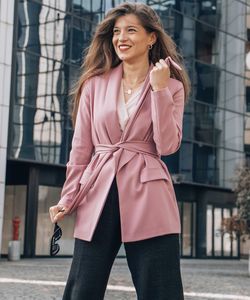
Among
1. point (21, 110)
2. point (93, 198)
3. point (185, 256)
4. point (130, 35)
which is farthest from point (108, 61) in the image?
point (185, 256)

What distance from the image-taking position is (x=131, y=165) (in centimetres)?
239

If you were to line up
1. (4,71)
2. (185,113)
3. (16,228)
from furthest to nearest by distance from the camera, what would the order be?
Answer: 1. (185,113)
2. (16,228)
3. (4,71)

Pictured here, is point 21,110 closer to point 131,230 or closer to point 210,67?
point 210,67

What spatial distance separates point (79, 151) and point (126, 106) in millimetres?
272

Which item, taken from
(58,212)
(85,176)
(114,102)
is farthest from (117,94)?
(58,212)

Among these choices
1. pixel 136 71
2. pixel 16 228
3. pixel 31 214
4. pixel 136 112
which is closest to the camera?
pixel 136 112

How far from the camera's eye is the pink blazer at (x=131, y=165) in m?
2.32

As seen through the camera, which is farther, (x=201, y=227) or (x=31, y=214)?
(x=201, y=227)

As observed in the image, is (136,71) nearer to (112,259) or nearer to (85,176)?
(85,176)

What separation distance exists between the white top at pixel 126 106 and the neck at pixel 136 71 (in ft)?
0.22

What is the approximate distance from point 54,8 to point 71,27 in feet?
3.21

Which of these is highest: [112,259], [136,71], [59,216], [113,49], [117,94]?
[113,49]

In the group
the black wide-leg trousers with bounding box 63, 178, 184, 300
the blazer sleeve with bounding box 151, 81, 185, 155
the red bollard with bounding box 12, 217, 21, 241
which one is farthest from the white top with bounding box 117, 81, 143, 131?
the red bollard with bounding box 12, 217, 21, 241

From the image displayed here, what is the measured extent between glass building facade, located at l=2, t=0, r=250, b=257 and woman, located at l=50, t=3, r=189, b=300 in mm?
14526
